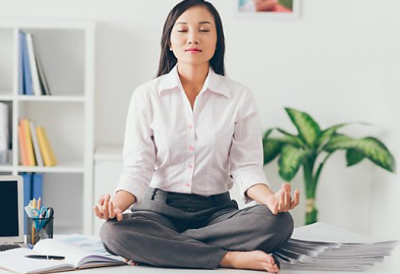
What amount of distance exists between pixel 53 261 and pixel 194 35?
0.79 m

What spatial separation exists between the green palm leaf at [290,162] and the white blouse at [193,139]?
37.1 inches

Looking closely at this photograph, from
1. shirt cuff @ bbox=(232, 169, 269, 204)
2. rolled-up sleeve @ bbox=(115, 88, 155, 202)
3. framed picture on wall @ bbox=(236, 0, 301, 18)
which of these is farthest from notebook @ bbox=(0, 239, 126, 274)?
framed picture on wall @ bbox=(236, 0, 301, 18)

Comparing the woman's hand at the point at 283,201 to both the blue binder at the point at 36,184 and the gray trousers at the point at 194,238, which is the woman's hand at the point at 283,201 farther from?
the blue binder at the point at 36,184

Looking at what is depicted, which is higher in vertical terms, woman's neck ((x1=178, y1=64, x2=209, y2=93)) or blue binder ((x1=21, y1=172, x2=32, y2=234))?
woman's neck ((x1=178, y1=64, x2=209, y2=93))

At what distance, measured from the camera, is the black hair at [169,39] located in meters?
2.56

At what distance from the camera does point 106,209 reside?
87.0 inches

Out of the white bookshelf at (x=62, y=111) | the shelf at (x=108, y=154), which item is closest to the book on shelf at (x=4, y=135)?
the white bookshelf at (x=62, y=111)

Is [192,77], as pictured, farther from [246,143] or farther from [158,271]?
[158,271]

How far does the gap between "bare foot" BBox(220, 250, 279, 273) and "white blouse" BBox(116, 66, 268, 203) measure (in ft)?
0.83

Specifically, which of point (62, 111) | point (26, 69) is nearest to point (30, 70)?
point (26, 69)

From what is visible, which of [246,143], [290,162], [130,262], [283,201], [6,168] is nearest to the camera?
[283,201]

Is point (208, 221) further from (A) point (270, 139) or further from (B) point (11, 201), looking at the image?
(A) point (270, 139)

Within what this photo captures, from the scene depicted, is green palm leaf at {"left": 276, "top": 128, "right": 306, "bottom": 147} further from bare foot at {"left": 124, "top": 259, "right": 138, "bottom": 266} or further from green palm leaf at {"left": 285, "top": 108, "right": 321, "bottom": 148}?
bare foot at {"left": 124, "top": 259, "right": 138, "bottom": 266}

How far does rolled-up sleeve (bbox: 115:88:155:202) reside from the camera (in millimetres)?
2436
